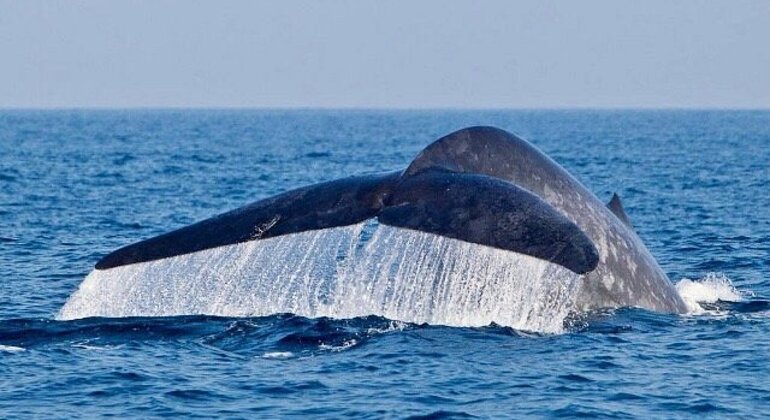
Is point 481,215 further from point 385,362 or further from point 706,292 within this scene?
point 706,292

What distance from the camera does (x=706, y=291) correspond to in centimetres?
1611

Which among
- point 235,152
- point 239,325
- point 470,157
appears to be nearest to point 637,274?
point 470,157

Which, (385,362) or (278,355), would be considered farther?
(278,355)

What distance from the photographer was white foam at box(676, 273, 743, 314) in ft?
50.7

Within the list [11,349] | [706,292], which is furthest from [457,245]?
[706,292]

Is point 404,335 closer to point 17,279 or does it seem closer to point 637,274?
point 637,274

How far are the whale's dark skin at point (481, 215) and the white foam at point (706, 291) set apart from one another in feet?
5.85

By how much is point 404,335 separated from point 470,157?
182 centimetres

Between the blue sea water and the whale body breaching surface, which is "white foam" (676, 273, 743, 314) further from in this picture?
the whale body breaching surface

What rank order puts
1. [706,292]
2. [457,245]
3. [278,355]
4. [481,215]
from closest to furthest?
[481,215]
[278,355]
[457,245]
[706,292]

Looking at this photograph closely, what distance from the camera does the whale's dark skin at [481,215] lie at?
416 inches

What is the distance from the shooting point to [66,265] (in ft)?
65.2

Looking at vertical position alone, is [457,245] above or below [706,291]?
above

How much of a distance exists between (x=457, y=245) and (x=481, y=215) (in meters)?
1.79
